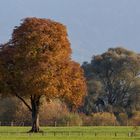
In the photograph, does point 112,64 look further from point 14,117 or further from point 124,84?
point 14,117

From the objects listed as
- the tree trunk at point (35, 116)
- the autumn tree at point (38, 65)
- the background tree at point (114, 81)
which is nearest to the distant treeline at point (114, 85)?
the background tree at point (114, 81)

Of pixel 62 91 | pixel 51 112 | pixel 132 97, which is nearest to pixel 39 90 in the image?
pixel 62 91

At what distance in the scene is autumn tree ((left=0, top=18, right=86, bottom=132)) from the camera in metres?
A: 68.3

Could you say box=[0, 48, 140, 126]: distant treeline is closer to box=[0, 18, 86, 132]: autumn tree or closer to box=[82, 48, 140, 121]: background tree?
box=[82, 48, 140, 121]: background tree

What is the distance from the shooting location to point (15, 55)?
69000mm

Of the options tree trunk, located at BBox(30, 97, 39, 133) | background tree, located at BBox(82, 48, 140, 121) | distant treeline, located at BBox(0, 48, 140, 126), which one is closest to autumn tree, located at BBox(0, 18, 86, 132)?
tree trunk, located at BBox(30, 97, 39, 133)

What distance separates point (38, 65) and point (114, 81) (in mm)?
55989

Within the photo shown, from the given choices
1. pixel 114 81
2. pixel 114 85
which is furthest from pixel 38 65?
pixel 114 81

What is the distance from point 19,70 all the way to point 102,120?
120ft

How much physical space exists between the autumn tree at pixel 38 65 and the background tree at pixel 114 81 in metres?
48.2

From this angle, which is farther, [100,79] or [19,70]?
[100,79]

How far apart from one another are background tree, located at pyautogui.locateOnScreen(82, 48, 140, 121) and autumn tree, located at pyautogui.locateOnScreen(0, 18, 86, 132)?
48.2 metres

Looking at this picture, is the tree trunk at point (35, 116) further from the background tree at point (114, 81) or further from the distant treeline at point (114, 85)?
the background tree at point (114, 81)

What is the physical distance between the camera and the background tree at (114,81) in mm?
119750
